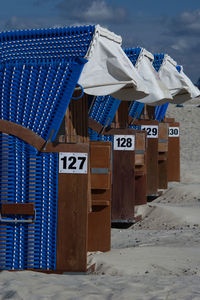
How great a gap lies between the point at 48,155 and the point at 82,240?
83 cm

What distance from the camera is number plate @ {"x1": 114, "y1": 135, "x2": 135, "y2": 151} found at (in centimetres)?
949

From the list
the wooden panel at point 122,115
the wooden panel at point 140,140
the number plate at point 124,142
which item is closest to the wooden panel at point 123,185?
the number plate at point 124,142

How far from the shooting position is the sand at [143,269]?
5242 mm

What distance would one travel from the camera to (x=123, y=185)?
9.62 m

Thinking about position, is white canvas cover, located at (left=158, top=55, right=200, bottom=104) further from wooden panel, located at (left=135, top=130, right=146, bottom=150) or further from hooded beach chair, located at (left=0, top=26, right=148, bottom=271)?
hooded beach chair, located at (left=0, top=26, right=148, bottom=271)

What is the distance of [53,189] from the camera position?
6.10m

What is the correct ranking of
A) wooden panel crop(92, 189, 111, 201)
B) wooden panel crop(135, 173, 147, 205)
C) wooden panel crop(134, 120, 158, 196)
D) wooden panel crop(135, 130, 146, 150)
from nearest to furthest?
wooden panel crop(92, 189, 111, 201) < wooden panel crop(135, 130, 146, 150) < wooden panel crop(135, 173, 147, 205) < wooden panel crop(134, 120, 158, 196)

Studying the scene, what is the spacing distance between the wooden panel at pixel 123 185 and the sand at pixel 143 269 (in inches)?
10.9

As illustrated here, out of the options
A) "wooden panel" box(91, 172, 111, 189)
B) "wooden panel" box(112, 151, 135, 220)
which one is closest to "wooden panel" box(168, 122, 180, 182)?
"wooden panel" box(112, 151, 135, 220)

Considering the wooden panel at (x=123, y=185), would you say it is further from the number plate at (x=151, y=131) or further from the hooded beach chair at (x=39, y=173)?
the hooded beach chair at (x=39, y=173)

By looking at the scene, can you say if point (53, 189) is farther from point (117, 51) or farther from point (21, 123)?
point (117, 51)

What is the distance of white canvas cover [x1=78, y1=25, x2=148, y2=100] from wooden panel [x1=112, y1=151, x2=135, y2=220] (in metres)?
2.43

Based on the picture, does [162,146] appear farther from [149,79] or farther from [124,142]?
[124,142]

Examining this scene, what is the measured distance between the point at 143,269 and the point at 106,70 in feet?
6.77
